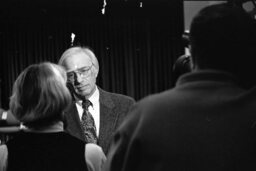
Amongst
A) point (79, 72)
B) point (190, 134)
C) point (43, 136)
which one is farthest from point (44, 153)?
point (79, 72)

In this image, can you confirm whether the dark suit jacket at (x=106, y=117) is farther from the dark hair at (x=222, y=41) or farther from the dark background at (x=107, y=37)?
the dark background at (x=107, y=37)

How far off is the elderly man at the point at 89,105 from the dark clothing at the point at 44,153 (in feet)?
2.82

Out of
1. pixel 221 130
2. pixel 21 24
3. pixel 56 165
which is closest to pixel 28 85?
pixel 56 165

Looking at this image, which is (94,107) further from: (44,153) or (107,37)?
(107,37)

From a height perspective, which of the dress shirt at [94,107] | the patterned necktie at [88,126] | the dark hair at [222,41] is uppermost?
the dark hair at [222,41]

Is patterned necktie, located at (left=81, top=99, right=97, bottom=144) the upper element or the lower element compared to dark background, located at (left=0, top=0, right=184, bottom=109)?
lower

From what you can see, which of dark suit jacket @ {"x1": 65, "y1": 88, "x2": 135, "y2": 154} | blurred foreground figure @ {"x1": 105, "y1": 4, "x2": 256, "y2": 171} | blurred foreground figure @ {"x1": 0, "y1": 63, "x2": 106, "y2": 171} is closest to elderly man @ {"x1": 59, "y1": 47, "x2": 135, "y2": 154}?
dark suit jacket @ {"x1": 65, "y1": 88, "x2": 135, "y2": 154}

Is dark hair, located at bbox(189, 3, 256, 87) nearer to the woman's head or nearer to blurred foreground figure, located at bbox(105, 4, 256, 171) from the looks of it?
blurred foreground figure, located at bbox(105, 4, 256, 171)

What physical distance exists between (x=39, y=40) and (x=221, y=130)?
4.69 metres

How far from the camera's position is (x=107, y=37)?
5.65m

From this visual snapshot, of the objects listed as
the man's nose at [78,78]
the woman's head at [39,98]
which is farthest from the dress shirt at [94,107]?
the woman's head at [39,98]

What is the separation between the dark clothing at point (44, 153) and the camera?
1485 mm

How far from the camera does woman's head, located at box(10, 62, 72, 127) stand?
152 cm

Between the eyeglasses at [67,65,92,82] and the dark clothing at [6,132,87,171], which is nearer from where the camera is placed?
the dark clothing at [6,132,87,171]
